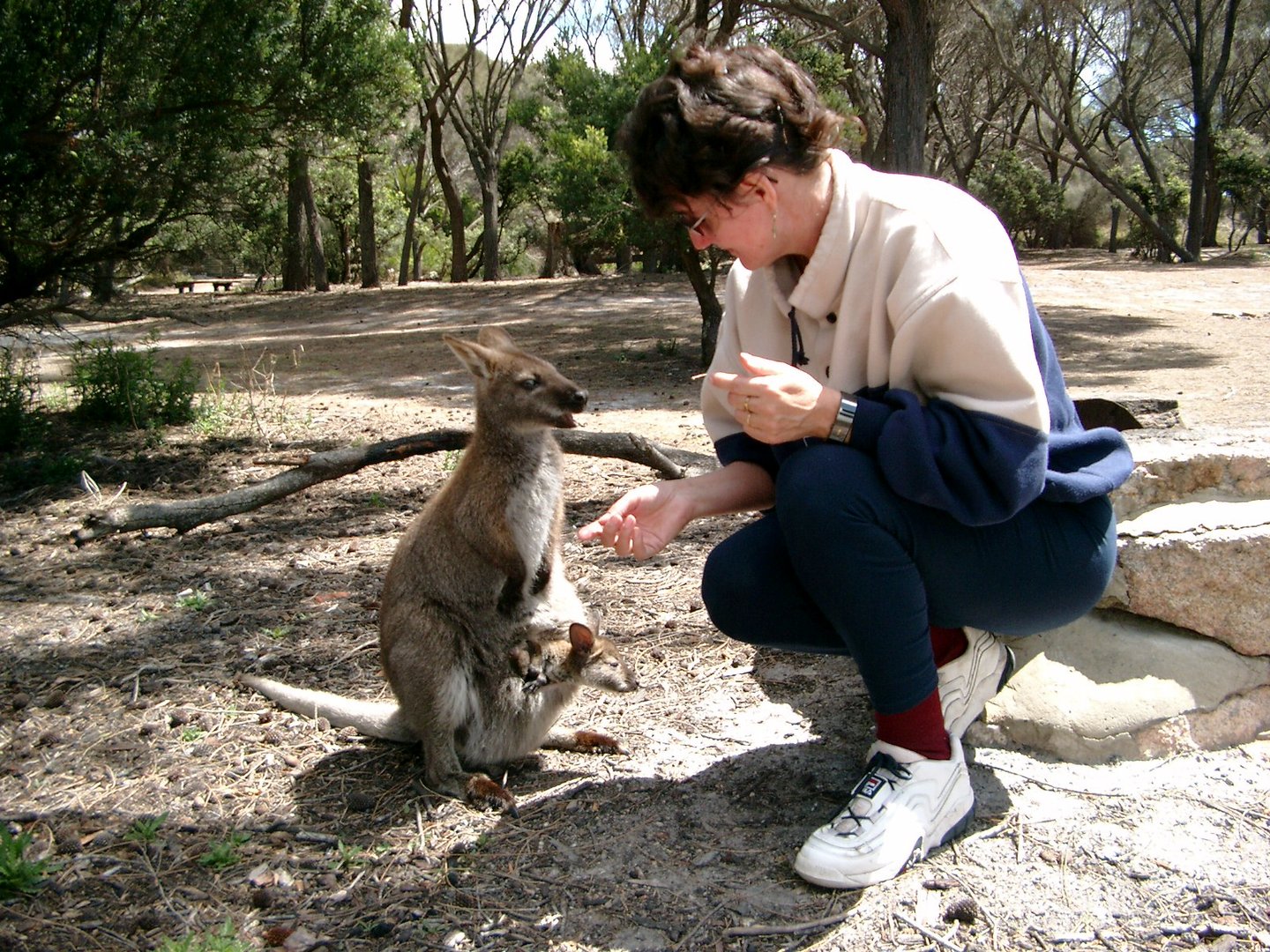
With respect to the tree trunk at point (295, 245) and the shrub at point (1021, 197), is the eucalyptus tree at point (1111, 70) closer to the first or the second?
the shrub at point (1021, 197)

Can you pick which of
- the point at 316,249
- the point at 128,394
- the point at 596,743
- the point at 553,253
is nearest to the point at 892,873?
the point at 596,743

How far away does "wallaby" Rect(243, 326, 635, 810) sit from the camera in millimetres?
2693

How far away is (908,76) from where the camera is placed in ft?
27.7

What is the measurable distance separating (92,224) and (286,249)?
1358 centimetres

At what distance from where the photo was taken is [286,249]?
1864cm

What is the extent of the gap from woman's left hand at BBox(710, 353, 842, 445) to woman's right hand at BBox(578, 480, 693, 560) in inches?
13.8

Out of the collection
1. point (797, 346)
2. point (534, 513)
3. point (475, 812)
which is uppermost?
point (797, 346)

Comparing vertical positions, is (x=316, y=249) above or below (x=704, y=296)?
above

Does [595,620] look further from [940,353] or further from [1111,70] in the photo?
[1111,70]

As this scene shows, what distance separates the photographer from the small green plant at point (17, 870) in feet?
6.84

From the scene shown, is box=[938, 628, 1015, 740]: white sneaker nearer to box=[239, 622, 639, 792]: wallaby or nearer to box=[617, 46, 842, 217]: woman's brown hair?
box=[239, 622, 639, 792]: wallaby

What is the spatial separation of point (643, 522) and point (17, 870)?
1.45m

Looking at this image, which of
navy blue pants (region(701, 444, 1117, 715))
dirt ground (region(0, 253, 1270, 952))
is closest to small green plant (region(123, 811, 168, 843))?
dirt ground (region(0, 253, 1270, 952))

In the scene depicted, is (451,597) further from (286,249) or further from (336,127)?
(286,249)
